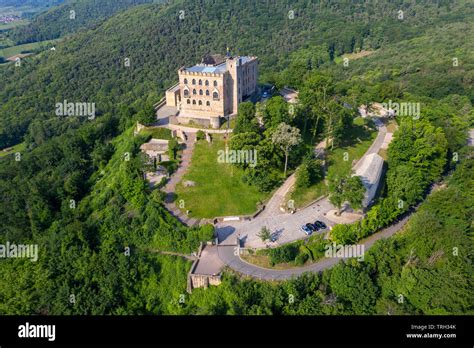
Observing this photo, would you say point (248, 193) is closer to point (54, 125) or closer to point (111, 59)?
point (54, 125)

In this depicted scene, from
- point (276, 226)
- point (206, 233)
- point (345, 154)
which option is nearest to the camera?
point (206, 233)

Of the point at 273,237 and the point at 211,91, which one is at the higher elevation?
the point at 211,91

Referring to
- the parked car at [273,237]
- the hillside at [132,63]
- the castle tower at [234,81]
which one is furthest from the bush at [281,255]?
the hillside at [132,63]

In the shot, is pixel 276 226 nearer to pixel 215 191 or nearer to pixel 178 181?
pixel 215 191

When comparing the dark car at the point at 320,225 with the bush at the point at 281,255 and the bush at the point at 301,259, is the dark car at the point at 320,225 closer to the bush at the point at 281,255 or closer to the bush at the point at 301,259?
the bush at the point at 301,259

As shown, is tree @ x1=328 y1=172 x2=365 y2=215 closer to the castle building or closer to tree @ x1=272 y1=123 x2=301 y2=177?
tree @ x1=272 y1=123 x2=301 y2=177

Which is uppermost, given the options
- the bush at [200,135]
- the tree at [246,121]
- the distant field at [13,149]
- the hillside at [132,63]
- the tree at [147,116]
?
the tree at [246,121]

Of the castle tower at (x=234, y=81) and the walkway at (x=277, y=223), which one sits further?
the castle tower at (x=234, y=81)

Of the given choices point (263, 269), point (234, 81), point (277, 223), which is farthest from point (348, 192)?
point (234, 81)
